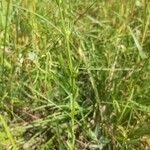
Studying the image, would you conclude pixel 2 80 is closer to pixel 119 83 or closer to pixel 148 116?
pixel 119 83

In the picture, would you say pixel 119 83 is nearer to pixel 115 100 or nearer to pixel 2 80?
pixel 115 100

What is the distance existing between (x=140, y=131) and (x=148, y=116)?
4.2 inches

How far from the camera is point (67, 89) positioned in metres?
1.35

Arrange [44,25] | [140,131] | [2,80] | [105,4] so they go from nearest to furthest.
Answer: [140,131]
[2,80]
[44,25]
[105,4]

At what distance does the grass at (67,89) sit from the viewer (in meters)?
1.32

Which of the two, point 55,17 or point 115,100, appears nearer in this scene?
point 115,100

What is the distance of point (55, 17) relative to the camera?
1.58 metres

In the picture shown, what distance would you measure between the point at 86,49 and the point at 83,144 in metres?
0.40

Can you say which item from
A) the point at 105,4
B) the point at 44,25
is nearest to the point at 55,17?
the point at 44,25

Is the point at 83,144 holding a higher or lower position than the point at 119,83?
lower

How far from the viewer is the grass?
132 centimetres

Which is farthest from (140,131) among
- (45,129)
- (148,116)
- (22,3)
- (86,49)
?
(22,3)

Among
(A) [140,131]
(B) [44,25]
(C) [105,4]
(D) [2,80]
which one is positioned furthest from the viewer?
(C) [105,4]

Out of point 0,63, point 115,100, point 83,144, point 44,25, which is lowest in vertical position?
point 83,144
